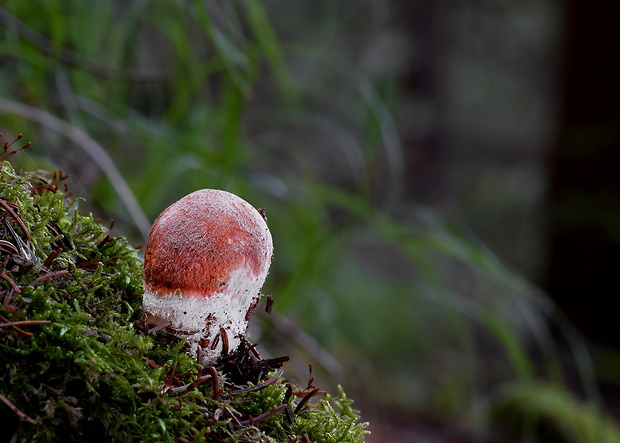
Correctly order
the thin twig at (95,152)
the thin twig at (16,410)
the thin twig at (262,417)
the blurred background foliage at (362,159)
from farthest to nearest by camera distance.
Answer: the blurred background foliage at (362,159)
the thin twig at (95,152)
the thin twig at (262,417)
the thin twig at (16,410)

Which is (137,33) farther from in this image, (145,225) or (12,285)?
(12,285)

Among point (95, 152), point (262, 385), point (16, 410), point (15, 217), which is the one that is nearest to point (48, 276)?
point (15, 217)

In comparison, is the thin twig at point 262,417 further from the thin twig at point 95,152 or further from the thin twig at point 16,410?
the thin twig at point 95,152

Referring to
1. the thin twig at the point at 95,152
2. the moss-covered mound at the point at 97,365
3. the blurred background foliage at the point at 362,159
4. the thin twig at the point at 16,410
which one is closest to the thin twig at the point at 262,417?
the moss-covered mound at the point at 97,365

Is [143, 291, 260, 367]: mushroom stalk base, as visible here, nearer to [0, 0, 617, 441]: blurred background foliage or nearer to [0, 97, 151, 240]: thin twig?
[0, 0, 617, 441]: blurred background foliage

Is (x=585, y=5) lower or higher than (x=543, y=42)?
lower

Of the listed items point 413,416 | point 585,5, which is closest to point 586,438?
point 413,416
